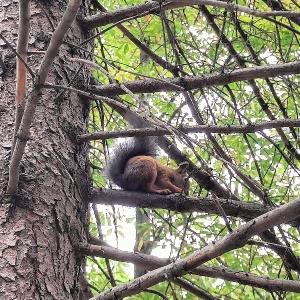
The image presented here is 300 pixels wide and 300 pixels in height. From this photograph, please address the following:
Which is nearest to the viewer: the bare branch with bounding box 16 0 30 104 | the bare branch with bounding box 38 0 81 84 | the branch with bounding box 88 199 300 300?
the bare branch with bounding box 38 0 81 84

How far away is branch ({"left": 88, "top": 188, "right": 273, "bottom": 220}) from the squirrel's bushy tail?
1290mm

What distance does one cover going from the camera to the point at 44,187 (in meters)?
2.03

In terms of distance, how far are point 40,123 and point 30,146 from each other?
15 cm

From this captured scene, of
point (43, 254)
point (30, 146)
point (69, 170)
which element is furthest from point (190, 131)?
point (43, 254)

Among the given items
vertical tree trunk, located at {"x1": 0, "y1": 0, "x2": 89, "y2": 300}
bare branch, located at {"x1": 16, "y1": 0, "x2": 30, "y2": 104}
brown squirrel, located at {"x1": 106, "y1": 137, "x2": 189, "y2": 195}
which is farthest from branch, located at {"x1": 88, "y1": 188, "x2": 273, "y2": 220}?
brown squirrel, located at {"x1": 106, "y1": 137, "x2": 189, "y2": 195}

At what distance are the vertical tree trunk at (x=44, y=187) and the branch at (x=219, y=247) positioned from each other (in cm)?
24

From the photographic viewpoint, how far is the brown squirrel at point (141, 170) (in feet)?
12.2

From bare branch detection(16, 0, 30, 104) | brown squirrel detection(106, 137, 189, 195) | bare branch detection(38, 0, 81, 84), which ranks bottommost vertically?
bare branch detection(38, 0, 81, 84)

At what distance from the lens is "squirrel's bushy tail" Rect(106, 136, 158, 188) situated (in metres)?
3.83

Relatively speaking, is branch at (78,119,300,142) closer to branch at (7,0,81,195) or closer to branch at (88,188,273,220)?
branch at (88,188,273,220)

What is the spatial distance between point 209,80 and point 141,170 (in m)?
1.52

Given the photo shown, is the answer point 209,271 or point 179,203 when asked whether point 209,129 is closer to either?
point 179,203

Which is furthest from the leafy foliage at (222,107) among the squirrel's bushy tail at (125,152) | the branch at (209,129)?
the branch at (209,129)

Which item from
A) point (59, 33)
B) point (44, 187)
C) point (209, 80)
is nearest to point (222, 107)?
point (209, 80)
